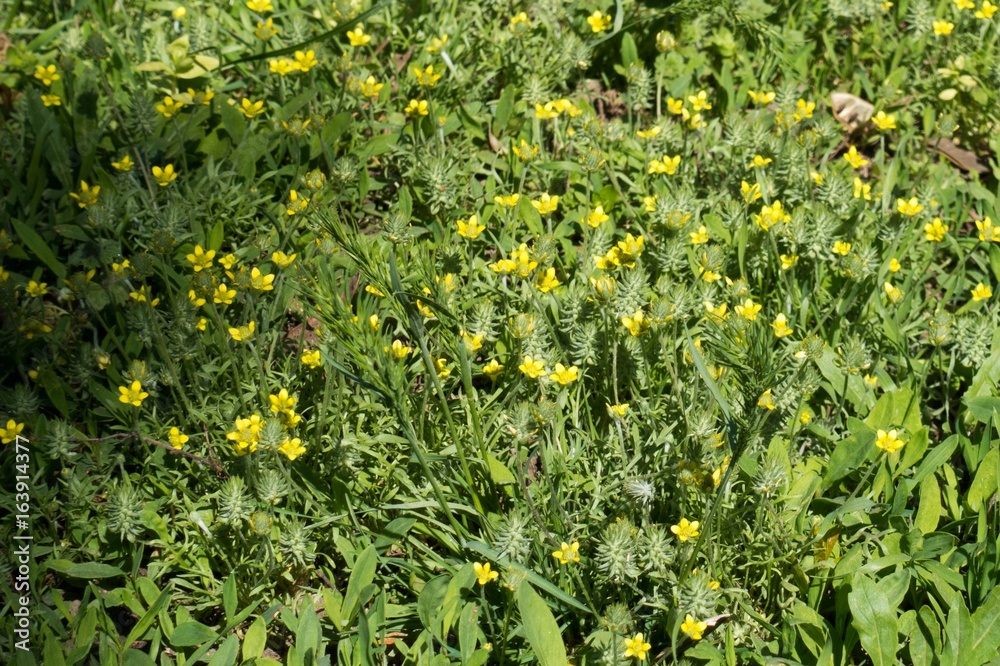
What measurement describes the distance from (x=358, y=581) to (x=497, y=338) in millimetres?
898

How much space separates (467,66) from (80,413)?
201cm

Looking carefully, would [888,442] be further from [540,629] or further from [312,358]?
[312,358]

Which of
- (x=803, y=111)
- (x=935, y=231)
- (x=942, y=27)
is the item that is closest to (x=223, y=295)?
(x=803, y=111)

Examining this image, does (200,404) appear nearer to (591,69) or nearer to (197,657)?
(197,657)

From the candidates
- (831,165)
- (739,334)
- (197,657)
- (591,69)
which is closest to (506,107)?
(591,69)

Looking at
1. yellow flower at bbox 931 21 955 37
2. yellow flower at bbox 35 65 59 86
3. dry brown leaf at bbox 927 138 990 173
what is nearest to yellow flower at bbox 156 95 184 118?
yellow flower at bbox 35 65 59 86

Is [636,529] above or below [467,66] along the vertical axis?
below

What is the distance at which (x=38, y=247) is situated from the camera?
121 inches

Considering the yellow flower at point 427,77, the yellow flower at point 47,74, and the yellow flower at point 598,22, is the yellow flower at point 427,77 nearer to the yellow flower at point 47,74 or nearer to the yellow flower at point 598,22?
the yellow flower at point 598,22

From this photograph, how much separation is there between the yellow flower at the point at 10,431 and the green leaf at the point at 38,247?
0.66 metres

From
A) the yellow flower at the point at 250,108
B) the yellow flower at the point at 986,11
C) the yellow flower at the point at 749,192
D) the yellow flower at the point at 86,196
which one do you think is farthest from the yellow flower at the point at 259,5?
the yellow flower at the point at 986,11

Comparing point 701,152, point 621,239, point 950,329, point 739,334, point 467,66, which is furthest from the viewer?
point 467,66

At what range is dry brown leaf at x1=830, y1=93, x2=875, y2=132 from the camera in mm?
3881

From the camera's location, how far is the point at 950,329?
2.99 m
